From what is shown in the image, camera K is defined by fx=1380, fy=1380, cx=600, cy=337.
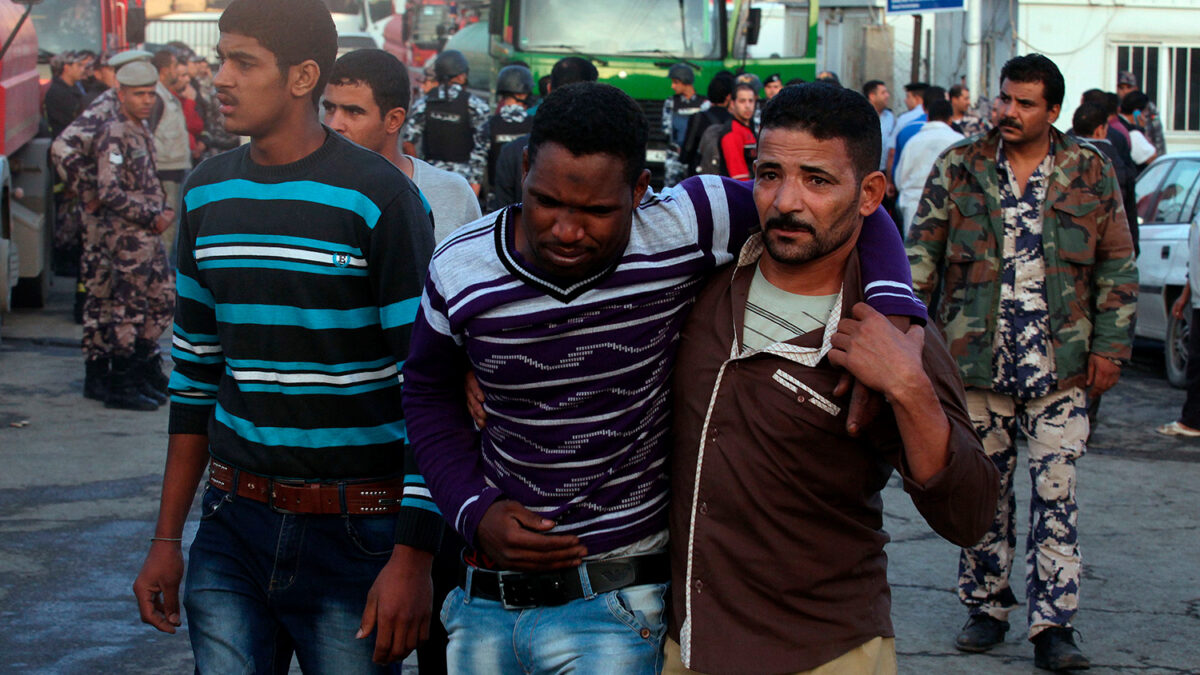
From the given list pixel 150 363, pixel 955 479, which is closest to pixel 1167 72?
pixel 150 363

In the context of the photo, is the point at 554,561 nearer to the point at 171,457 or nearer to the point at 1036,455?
the point at 171,457

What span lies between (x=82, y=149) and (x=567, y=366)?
7374 millimetres

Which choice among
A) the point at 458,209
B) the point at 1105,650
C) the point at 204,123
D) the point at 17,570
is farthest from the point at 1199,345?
the point at 204,123

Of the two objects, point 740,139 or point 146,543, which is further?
point 740,139

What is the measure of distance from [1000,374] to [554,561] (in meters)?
2.93

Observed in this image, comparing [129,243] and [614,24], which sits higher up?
[614,24]

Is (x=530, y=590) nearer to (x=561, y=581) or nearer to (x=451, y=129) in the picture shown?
(x=561, y=581)

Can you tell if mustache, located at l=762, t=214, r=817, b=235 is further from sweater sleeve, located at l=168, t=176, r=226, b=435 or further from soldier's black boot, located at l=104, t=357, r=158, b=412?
soldier's black boot, located at l=104, t=357, r=158, b=412

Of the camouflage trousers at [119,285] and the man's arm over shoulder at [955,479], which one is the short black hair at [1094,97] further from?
the man's arm over shoulder at [955,479]

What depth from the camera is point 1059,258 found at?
4.93m

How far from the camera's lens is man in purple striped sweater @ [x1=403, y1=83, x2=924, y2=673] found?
2.40 metres

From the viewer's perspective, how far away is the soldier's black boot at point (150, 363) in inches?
368

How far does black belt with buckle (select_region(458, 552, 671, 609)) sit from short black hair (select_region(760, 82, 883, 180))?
838 millimetres

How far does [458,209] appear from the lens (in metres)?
4.66
